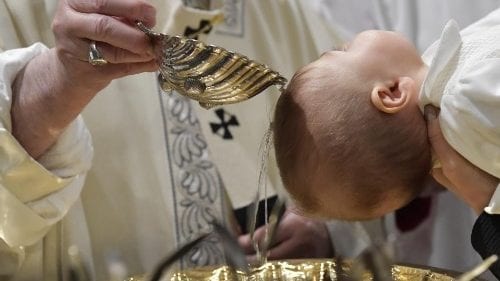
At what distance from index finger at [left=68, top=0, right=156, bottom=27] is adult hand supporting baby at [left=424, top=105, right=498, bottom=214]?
228mm

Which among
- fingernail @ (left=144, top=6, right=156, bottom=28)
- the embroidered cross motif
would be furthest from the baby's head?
the embroidered cross motif

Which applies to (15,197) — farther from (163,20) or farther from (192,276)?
(163,20)

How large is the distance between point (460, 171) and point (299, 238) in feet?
1.16

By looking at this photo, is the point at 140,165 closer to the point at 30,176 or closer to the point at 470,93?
the point at 30,176

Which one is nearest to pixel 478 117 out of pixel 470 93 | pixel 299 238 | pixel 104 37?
pixel 470 93

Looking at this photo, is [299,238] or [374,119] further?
[299,238]

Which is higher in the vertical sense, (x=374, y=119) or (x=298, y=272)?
(x=374, y=119)

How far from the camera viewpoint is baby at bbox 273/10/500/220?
2.25ft

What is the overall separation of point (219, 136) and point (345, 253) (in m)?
0.20

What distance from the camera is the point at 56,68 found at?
2.68 ft

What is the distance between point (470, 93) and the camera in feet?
2.14

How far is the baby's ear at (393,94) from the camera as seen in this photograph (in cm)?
70

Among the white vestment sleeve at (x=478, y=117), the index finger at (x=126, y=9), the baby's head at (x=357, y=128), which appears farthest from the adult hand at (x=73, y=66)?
the white vestment sleeve at (x=478, y=117)

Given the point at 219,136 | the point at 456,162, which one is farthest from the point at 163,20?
the point at 456,162
